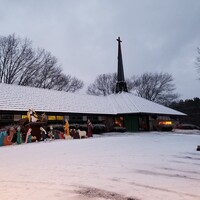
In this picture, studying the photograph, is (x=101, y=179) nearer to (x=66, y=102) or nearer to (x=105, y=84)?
(x=66, y=102)

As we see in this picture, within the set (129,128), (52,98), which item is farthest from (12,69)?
(129,128)

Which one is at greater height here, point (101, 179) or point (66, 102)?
point (66, 102)

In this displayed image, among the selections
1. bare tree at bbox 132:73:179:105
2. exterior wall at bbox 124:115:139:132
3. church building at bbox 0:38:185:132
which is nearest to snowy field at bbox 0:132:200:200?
church building at bbox 0:38:185:132

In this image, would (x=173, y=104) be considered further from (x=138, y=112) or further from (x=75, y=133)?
(x=75, y=133)

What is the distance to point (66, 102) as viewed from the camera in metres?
30.1

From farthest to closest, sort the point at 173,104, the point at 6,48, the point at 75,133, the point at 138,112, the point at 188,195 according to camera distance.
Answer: the point at 173,104 → the point at 6,48 → the point at 138,112 → the point at 75,133 → the point at 188,195

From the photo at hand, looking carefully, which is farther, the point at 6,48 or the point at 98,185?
the point at 6,48

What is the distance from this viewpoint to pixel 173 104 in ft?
209

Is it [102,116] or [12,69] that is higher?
[12,69]

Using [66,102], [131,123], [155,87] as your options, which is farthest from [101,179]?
[155,87]

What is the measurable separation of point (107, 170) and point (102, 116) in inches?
977

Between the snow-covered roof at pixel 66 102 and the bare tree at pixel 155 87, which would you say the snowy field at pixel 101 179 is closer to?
the snow-covered roof at pixel 66 102

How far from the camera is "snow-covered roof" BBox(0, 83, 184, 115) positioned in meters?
24.8

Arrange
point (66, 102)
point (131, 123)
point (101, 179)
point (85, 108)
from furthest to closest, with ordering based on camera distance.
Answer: point (131, 123) → point (85, 108) → point (66, 102) → point (101, 179)
